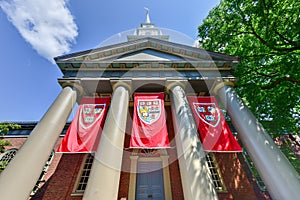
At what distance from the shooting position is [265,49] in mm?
9438

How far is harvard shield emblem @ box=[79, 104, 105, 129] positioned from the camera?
7.27m

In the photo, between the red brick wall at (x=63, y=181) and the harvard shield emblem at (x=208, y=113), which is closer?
the harvard shield emblem at (x=208, y=113)

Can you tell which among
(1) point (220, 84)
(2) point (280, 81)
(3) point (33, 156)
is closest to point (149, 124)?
(3) point (33, 156)

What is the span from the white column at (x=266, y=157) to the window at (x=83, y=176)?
8973mm

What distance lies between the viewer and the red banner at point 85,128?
650 cm

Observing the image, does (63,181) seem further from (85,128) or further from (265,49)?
(265,49)

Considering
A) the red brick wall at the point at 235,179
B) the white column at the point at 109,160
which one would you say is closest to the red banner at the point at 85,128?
the white column at the point at 109,160

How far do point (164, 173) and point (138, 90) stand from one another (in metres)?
5.36

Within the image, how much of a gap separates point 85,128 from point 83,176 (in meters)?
4.78

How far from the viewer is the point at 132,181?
9.09 m

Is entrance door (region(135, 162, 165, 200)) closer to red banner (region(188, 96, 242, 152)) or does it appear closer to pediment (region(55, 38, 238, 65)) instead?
red banner (region(188, 96, 242, 152))

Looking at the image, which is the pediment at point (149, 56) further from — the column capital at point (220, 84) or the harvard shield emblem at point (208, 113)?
the harvard shield emblem at point (208, 113)

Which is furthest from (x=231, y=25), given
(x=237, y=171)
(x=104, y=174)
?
(x=104, y=174)

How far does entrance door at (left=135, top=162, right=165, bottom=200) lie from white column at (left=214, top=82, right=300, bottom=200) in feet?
17.1
